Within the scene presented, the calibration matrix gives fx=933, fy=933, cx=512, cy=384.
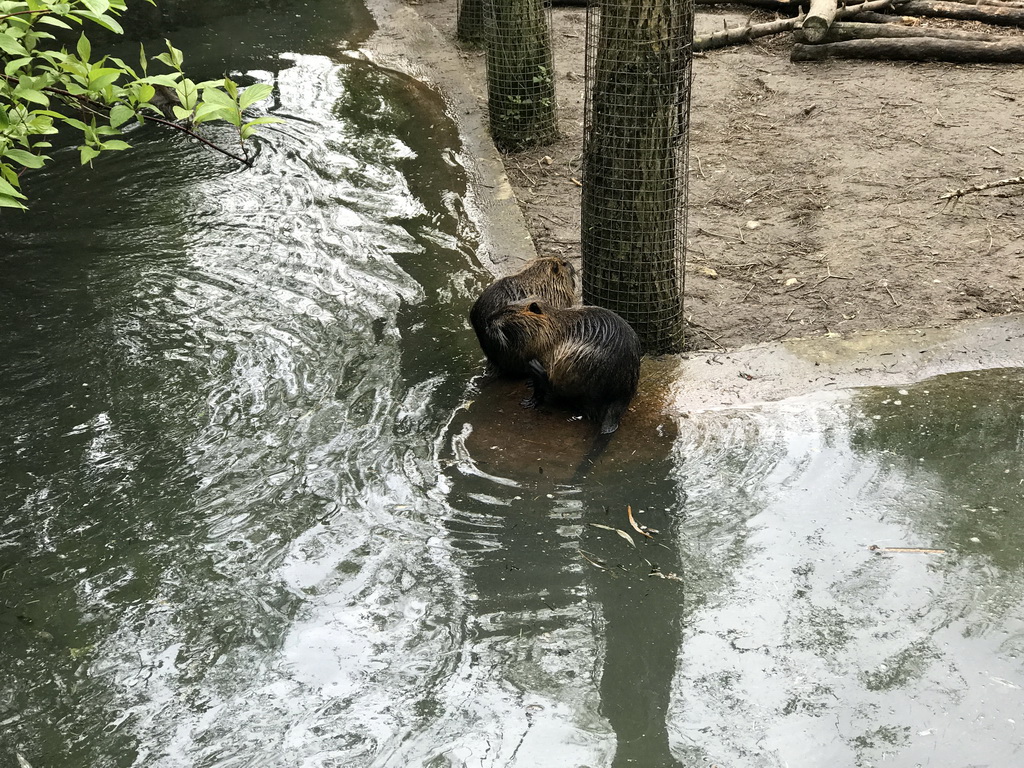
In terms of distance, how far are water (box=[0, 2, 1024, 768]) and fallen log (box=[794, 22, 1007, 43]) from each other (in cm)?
516

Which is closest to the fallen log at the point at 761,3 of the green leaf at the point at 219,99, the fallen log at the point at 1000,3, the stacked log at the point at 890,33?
the stacked log at the point at 890,33

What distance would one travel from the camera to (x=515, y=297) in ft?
15.8

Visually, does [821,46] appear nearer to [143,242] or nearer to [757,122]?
[757,122]

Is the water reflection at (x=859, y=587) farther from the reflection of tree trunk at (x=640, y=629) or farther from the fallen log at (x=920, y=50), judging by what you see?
the fallen log at (x=920, y=50)

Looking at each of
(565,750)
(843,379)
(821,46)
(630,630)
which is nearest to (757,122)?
(821,46)

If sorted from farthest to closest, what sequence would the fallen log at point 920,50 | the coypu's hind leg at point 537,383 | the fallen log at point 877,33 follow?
1. the fallen log at point 877,33
2. the fallen log at point 920,50
3. the coypu's hind leg at point 537,383

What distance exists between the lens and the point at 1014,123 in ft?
23.4

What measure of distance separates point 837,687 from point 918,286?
2.98 metres

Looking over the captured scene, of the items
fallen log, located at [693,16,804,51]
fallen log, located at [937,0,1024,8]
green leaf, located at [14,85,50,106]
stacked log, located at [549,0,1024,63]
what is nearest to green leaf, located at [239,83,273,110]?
green leaf, located at [14,85,50,106]

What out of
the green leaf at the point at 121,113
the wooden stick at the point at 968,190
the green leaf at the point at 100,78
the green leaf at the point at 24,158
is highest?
the green leaf at the point at 100,78

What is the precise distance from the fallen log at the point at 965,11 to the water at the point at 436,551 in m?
5.79

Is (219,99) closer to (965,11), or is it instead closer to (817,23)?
(817,23)

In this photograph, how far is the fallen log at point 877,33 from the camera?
28.0 feet

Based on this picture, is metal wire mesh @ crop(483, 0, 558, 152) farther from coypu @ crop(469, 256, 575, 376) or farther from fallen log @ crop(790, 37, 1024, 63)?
fallen log @ crop(790, 37, 1024, 63)
